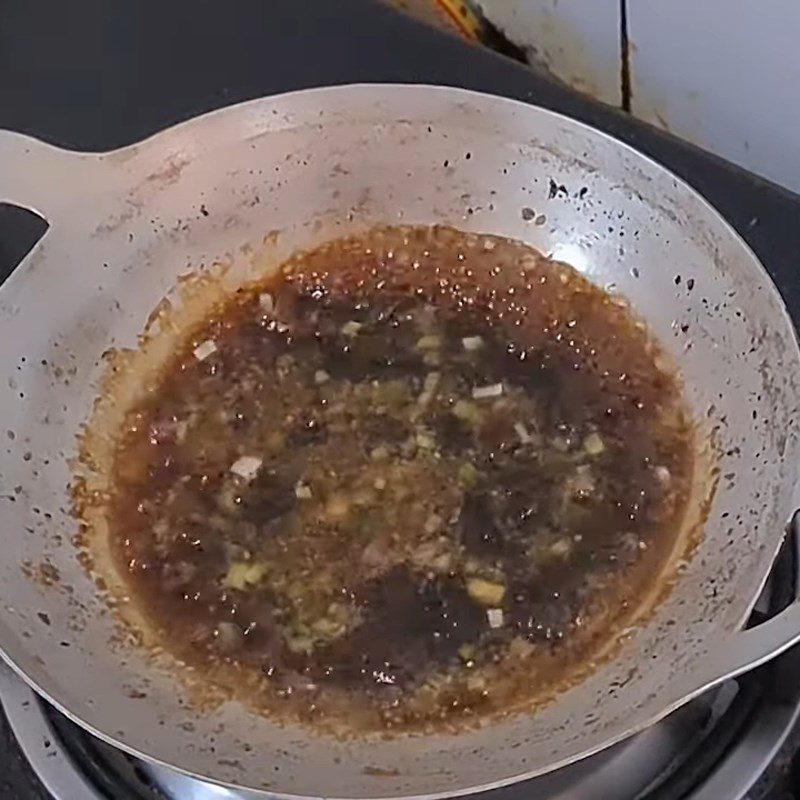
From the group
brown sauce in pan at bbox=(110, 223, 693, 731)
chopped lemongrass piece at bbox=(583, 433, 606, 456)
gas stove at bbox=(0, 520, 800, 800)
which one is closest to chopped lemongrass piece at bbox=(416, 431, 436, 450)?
brown sauce in pan at bbox=(110, 223, 693, 731)

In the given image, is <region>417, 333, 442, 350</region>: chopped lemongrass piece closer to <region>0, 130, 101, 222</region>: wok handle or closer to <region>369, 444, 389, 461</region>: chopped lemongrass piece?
<region>369, 444, 389, 461</region>: chopped lemongrass piece

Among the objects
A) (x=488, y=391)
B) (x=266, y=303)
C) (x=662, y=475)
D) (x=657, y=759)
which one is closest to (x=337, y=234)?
(x=266, y=303)

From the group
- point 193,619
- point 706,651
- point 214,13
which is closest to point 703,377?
point 706,651

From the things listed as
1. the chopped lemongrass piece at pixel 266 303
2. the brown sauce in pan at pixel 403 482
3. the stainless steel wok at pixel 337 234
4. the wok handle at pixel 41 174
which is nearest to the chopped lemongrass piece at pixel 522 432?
the brown sauce in pan at pixel 403 482

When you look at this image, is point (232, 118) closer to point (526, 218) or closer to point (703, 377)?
point (526, 218)

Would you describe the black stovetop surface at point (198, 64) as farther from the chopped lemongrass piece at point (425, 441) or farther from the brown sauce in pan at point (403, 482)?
the chopped lemongrass piece at point (425, 441)

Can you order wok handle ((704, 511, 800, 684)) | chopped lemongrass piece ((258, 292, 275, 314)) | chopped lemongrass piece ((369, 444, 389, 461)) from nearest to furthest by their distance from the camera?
wok handle ((704, 511, 800, 684)), chopped lemongrass piece ((369, 444, 389, 461)), chopped lemongrass piece ((258, 292, 275, 314))
